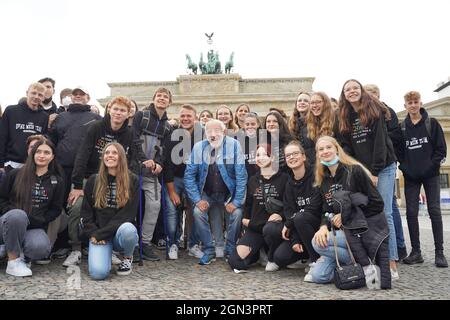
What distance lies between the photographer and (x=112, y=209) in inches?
151

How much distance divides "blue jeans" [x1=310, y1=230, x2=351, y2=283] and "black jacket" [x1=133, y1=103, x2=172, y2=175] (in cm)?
226

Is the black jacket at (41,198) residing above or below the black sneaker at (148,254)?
above

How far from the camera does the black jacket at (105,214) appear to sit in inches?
146

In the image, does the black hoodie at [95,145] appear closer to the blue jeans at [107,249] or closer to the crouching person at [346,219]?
the blue jeans at [107,249]

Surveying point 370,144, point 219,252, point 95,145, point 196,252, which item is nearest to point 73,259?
point 95,145

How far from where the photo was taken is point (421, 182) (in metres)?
4.59

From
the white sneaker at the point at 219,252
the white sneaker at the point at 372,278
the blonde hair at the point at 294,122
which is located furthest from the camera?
the blonde hair at the point at 294,122

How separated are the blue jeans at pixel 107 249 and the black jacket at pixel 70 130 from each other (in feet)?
4.39

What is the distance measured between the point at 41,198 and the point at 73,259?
2.38ft

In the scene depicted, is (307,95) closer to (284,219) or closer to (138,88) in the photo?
(284,219)

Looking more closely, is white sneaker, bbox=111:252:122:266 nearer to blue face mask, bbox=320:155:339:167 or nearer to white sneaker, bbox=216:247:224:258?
white sneaker, bbox=216:247:224:258

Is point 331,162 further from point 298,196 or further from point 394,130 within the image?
point 394,130

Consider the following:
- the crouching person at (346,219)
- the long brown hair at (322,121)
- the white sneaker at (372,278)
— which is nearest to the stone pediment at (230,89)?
the long brown hair at (322,121)
